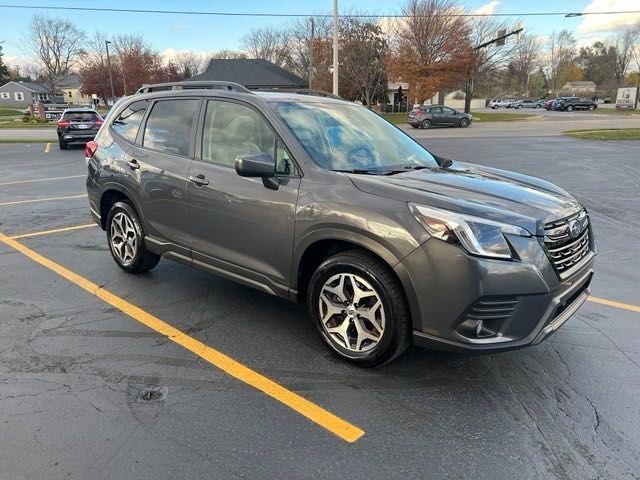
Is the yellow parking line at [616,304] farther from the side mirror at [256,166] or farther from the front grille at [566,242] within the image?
the side mirror at [256,166]

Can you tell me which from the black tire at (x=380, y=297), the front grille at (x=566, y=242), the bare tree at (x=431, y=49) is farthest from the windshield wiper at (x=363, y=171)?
the bare tree at (x=431, y=49)

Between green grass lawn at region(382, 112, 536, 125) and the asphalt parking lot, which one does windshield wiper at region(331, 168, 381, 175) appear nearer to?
the asphalt parking lot

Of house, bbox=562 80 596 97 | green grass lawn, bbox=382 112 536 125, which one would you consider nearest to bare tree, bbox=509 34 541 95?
house, bbox=562 80 596 97

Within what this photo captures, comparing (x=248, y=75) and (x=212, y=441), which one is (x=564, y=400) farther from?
(x=248, y=75)

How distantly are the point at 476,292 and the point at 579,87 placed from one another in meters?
121

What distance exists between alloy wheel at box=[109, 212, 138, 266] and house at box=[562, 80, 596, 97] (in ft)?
376

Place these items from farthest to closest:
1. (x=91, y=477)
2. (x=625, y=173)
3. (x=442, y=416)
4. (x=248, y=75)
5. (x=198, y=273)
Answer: (x=248, y=75)
(x=625, y=173)
(x=198, y=273)
(x=442, y=416)
(x=91, y=477)

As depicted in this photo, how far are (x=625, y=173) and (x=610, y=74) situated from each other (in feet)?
350

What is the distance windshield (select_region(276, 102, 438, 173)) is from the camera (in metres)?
3.64

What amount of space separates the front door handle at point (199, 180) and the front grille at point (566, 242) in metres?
2.53

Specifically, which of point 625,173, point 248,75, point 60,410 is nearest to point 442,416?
point 60,410

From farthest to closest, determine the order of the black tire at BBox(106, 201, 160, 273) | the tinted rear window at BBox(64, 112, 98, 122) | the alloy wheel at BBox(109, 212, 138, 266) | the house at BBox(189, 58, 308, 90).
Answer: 1. the house at BBox(189, 58, 308, 90)
2. the tinted rear window at BBox(64, 112, 98, 122)
3. the alloy wheel at BBox(109, 212, 138, 266)
4. the black tire at BBox(106, 201, 160, 273)

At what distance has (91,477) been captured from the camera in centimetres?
237

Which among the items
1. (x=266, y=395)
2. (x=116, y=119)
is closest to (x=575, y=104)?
(x=116, y=119)
